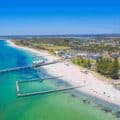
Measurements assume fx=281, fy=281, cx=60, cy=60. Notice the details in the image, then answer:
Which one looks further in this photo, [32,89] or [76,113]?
[32,89]

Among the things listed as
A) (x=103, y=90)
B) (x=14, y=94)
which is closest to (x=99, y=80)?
(x=103, y=90)

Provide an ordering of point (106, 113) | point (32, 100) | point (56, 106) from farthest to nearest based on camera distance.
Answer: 1. point (32, 100)
2. point (56, 106)
3. point (106, 113)

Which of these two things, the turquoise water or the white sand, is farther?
the white sand

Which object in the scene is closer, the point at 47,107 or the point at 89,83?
the point at 47,107

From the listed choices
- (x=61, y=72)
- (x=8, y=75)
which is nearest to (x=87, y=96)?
(x=61, y=72)

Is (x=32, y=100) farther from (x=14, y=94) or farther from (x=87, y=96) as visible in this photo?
(x=87, y=96)

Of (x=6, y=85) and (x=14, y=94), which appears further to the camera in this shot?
(x=6, y=85)

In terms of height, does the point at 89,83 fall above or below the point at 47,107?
above

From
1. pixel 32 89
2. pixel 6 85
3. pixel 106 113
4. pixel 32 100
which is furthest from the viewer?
pixel 6 85

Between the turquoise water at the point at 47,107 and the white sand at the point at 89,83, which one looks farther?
the white sand at the point at 89,83
